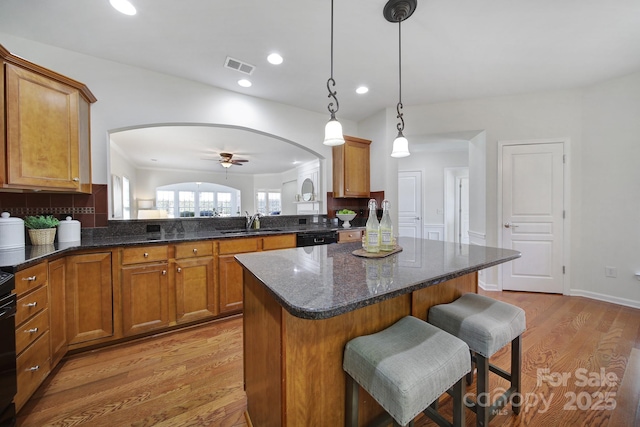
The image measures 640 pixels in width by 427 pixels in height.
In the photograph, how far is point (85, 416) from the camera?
1.43 meters

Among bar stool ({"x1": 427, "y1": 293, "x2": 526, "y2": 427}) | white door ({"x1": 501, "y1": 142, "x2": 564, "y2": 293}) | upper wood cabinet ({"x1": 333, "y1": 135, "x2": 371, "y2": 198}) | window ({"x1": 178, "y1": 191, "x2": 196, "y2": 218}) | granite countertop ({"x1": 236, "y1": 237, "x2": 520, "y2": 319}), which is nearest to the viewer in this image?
granite countertop ({"x1": 236, "y1": 237, "x2": 520, "y2": 319})

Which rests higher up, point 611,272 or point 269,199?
point 269,199

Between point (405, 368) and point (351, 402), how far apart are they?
1.13 feet

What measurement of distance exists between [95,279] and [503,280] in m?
4.72

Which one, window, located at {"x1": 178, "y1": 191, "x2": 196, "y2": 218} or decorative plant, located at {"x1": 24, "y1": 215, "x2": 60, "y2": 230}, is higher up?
window, located at {"x1": 178, "y1": 191, "x2": 196, "y2": 218}

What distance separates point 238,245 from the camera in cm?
265

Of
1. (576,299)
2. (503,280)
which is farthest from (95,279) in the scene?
(576,299)

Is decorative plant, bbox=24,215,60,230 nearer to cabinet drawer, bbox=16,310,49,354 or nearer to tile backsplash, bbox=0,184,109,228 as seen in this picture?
tile backsplash, bbox=0,184,109,228

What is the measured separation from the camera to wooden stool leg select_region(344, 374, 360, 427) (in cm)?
101

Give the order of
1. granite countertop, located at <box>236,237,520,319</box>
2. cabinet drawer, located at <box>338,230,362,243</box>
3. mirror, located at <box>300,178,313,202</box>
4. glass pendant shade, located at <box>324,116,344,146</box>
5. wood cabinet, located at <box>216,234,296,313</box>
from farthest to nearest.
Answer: mirror, located at <box>300,178,313,202</box>
cabinet drawer, located at <box>338,230,362,243</box>
wood cabinet, located at <box>216,234,296,313</box>
glass pendant shade, located at <box>324,116,344,146</box>
granite countertop, located at <box>236,237,520,319</box>

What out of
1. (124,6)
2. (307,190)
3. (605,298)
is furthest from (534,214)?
(124,6)

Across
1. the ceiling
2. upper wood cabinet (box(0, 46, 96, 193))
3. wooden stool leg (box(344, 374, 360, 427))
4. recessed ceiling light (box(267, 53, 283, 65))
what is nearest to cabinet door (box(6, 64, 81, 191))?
upper wood cabinet (box(0, 46, 96, 193))

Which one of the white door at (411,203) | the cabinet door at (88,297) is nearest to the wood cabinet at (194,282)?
the cabinet door at (88,297)

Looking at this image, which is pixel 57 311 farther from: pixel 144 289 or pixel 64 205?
pixel 64 205
